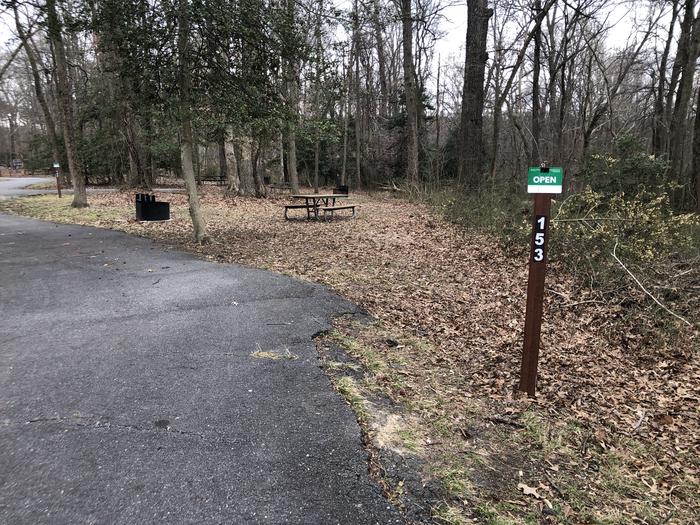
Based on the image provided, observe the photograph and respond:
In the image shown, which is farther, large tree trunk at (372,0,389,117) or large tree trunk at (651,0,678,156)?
large tree trunk at (372,0,389,117)

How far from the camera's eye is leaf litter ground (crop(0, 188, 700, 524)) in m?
2.65

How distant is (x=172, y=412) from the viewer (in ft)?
10.2

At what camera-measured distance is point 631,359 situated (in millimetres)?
4797

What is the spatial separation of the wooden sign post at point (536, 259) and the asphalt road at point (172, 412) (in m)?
1.65

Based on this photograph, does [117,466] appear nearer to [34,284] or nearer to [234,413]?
[234,413]

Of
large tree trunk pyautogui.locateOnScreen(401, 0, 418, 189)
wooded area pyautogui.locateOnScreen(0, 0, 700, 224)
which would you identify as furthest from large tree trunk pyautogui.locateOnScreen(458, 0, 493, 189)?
large tree trunk pyautogui.locateOnScreen(401, 0, 418, 189)

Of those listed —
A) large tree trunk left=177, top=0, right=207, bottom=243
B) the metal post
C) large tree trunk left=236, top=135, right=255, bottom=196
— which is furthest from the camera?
large tree trunk left=236, top=135, right=255, bottom=196

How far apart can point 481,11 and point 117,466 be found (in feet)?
47.8

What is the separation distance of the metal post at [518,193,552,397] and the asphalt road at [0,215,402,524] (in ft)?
5.39

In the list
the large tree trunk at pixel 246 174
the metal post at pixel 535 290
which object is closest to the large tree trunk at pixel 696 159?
the metal post at pixel 535 290

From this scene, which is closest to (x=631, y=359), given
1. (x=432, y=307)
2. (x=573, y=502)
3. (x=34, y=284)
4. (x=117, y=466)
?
(x=432, y=307)

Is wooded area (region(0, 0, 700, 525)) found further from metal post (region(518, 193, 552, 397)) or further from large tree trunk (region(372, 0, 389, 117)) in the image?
large tree trunk (region(372, 0, 389, 117))

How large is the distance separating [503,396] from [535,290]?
0.98 m

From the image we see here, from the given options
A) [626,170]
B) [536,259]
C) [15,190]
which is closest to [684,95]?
[626,170]
